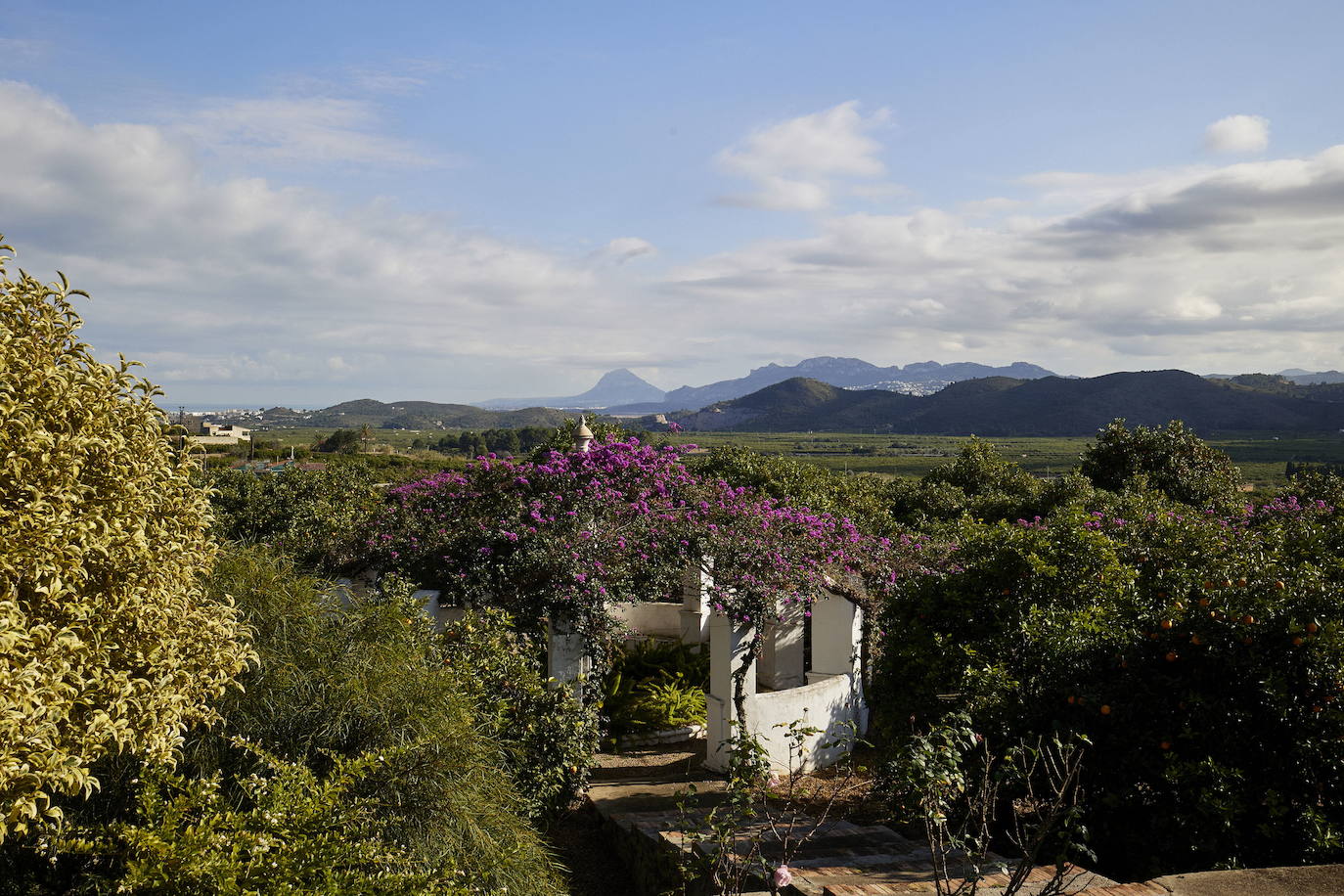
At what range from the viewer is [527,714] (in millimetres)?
8766

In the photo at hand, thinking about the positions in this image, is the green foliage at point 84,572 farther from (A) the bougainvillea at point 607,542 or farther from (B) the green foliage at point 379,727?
(A) the bougainvillea at point 607,542

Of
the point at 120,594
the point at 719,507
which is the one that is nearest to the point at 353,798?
the point at 120,594

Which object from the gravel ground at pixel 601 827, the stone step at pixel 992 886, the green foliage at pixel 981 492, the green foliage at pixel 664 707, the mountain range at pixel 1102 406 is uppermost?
the mountain range at pixel 1102 406

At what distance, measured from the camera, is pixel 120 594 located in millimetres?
4422

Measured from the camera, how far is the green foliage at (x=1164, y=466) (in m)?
21.3

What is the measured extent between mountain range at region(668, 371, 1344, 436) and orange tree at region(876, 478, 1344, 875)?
9347 cm

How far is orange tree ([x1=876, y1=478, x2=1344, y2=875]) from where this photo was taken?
564cm

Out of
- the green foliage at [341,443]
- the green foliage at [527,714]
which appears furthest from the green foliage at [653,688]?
the green foliage at [341,443]

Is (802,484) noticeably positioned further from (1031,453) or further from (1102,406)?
(1102,406)

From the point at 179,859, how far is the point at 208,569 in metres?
1.53

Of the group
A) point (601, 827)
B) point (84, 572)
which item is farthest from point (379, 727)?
point (601, 827)

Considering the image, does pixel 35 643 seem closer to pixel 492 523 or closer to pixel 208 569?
pixel 208 569

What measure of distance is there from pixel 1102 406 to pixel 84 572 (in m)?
147

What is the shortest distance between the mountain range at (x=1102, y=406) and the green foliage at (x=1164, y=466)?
3013 inches
